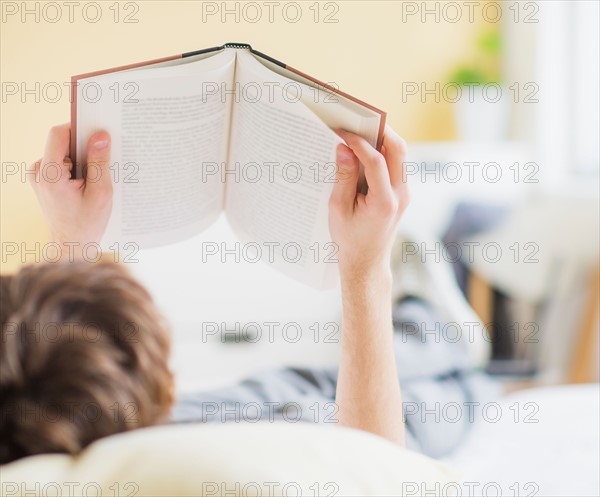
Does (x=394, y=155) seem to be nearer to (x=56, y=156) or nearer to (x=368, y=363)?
(x=368, y=363)

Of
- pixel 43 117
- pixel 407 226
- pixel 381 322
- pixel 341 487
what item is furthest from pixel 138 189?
pixel 407 226

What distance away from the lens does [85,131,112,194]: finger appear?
0.81m

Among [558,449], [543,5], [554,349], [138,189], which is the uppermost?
[543,5]

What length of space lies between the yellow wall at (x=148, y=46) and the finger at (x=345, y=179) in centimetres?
103

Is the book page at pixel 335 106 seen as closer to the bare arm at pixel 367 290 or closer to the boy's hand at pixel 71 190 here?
the bare arm at pixel 367 290

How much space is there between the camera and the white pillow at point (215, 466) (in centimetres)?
38

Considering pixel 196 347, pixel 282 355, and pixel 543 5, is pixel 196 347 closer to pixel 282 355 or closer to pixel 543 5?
pixel 282 355

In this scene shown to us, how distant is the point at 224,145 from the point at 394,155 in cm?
23

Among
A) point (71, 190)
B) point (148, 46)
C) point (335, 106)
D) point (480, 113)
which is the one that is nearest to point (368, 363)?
point (335, 106)

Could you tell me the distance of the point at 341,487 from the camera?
42 centimetres

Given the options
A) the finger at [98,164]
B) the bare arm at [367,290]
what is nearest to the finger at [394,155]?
the bare arm at [367,290]

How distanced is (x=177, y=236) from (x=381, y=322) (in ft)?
1.02

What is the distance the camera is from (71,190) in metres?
0.84

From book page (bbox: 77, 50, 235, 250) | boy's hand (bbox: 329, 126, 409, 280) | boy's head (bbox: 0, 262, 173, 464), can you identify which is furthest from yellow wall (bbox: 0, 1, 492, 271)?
boy's head (bbox: 0, 262, 173, 464)
